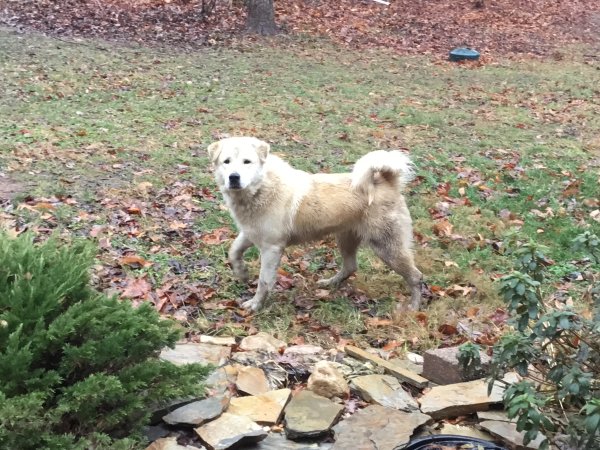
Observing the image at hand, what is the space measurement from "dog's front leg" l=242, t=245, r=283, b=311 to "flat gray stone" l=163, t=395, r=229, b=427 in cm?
189

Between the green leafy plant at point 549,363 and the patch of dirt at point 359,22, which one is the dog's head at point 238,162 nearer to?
the green leafy plant at point 549,363

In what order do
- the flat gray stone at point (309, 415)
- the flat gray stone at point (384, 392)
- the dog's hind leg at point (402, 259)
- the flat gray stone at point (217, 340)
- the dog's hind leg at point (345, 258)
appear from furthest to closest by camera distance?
1. the dog's hind leg at point (345, 258)
2. the dog's hind leg at point (402, 259)
3. the flat gray stone at point (217, 340)
4. the flat gray stone at point (384, 392)
5. the flat gray stone at point (309, 415)

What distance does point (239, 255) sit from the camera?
18.9 ft

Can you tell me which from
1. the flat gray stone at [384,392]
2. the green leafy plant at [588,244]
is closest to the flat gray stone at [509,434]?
the flat gray stone at [384,392]

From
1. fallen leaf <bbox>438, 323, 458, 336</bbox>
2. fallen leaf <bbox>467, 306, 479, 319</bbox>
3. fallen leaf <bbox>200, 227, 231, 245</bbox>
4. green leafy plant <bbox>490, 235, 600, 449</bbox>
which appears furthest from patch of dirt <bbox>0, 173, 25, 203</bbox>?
green leafy plant <bbox>490, 235, 600, 449</bbox>

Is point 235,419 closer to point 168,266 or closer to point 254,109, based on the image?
point 168,266

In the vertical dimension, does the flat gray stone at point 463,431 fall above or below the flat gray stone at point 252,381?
above

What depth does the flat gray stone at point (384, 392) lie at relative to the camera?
384 cm

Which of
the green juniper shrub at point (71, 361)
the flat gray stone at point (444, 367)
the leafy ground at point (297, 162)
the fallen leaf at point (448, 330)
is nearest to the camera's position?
the green juniper shrub at point (71, 361)

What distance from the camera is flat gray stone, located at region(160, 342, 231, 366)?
4.12 meters

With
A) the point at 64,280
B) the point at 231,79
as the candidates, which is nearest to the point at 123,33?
the point at 231,79

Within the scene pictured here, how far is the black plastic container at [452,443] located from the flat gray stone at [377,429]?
0.06 metres

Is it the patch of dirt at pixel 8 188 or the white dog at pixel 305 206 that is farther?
the patch of dirt at pixel 8 188

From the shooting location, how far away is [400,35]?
18.8 m
